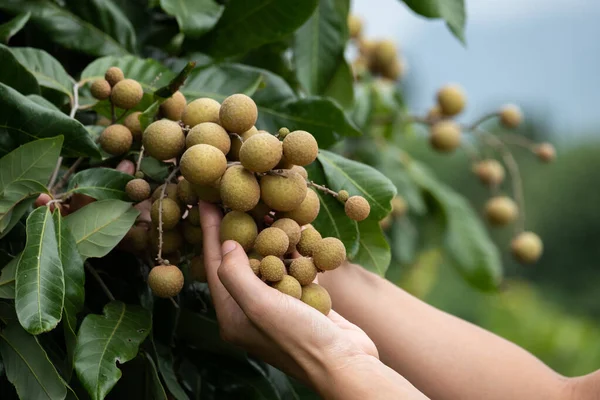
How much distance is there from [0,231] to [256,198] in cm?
24

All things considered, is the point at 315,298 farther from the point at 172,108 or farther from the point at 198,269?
the point at 172,108

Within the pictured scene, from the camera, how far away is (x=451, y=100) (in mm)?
1657

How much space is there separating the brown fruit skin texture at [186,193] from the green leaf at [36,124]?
9cm

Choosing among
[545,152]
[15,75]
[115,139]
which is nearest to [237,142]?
[115,139]

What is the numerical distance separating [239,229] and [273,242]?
0.14 feet

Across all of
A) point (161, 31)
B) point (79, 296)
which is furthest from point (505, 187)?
point (79, 296)

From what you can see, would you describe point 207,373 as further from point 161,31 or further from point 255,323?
point 161,31

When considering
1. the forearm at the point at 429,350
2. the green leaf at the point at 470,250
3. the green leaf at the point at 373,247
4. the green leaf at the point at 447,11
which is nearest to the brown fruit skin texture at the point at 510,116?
the green leaf at the point at 470,250

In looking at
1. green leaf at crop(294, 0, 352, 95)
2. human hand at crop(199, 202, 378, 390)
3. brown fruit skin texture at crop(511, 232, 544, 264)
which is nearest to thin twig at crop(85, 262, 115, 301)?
human hand at crop(199, 202, 378, 390)

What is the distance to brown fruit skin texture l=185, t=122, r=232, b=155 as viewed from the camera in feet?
2.08

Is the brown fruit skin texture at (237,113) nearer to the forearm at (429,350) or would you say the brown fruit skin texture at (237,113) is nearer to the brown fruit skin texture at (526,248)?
the forearm at (429,350)

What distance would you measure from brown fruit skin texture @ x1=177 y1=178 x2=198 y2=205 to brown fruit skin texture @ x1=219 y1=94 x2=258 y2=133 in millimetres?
67

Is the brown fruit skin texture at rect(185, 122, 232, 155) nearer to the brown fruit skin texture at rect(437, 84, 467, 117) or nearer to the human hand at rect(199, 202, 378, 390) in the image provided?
the human hand at rect(199, 202, 378, 390)

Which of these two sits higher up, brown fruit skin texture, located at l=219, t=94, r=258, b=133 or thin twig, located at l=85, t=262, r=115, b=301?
brown fruit skin texture, located at l=219, t=94, r=258, b=133
